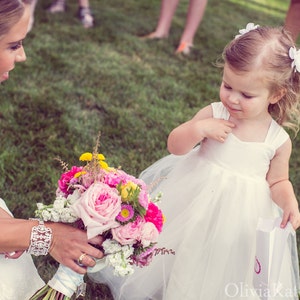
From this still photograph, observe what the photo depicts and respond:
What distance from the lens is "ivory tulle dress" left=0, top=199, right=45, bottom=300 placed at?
2096 millimetres

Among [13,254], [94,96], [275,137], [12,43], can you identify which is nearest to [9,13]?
[12,43]

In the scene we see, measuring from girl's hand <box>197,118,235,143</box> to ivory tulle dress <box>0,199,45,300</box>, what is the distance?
3.17ft

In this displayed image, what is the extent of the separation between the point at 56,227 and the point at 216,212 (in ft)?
2.78

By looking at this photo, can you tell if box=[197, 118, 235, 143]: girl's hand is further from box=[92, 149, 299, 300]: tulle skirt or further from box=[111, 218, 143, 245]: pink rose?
box=[111, 218, 143, 245]: pink rose

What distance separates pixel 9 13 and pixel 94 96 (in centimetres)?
252

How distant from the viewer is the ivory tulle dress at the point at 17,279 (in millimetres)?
2096

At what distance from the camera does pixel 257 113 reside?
2.33 meters

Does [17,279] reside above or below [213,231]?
below

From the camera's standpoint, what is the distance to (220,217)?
2.40 metres

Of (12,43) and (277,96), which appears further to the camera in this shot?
(277,96)

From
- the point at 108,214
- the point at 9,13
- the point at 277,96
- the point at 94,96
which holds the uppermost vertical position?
the point at 9,13

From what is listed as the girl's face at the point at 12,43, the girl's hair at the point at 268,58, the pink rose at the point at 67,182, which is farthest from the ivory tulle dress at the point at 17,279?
the girl's hair at the point at 268,58

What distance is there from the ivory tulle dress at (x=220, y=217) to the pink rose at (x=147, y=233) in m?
0.64

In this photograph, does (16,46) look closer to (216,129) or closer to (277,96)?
(216,129)
